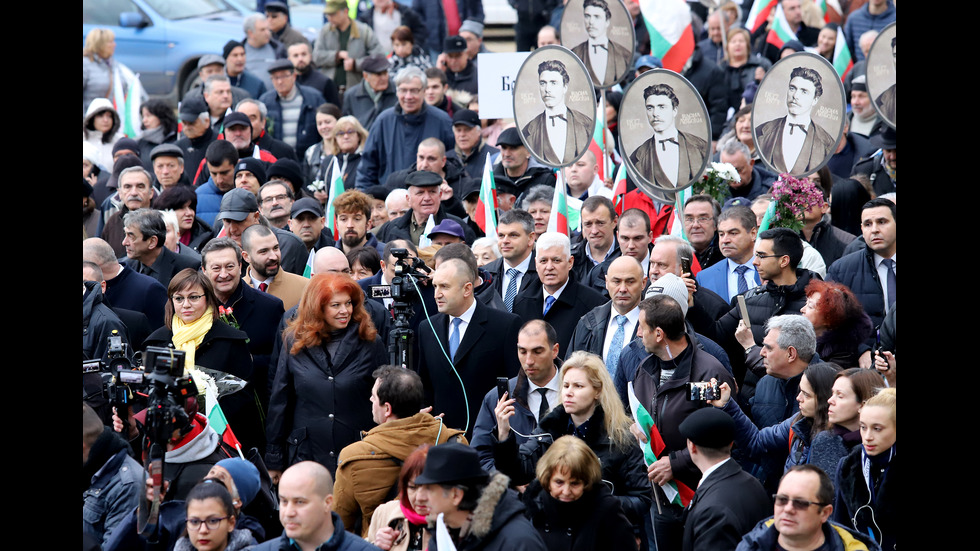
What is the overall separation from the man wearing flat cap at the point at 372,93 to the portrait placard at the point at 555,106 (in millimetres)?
4358

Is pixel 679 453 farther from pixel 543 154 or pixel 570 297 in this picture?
pixel 543 154

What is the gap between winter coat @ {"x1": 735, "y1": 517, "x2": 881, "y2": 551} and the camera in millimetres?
5895

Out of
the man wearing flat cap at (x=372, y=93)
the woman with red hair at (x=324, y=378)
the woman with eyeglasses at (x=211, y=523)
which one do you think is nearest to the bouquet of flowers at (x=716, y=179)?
the woman with red hair at (x=324, y=378)

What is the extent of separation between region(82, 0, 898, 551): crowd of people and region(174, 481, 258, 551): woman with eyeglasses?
0.5 inches

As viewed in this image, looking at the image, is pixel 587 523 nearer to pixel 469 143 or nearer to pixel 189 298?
pixel 189 298

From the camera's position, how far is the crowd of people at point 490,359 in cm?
641

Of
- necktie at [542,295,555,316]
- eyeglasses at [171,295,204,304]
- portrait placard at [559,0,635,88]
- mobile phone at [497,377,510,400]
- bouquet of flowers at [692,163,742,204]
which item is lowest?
mobile phone at [497,377,510,400]

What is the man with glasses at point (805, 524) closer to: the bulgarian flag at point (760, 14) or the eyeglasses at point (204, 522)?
the eyeglasses at point (204, 522)

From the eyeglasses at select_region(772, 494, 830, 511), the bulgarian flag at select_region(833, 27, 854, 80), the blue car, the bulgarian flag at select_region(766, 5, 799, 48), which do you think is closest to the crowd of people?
the eyeglasses at select_region(772, 494, 830, 511)

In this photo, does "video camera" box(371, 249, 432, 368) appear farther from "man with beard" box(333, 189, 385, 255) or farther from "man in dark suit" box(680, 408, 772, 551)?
"man with beard" box(333, 189, 385, 255)

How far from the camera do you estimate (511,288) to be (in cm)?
965

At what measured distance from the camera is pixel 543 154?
10.8 m
